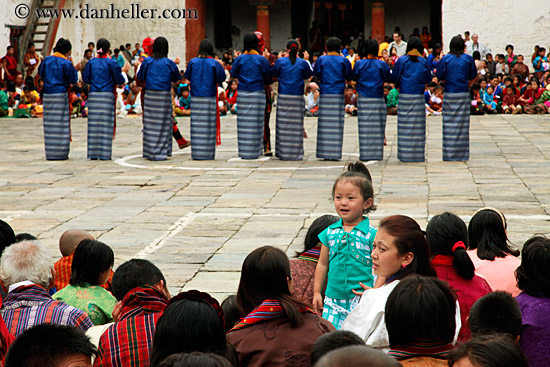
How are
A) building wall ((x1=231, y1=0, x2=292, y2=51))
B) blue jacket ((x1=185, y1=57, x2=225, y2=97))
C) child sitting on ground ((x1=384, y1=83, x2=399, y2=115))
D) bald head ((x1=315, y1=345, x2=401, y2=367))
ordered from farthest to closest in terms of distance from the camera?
building wall ((x1=231, y1=0, x2=292, y2=51))
child sitting on ground ((x1=384, y1=83, x2=399, y2=115))
blue jacket ((x1=185, y1=57, x2=225, y2=97))
bald head ((x1=315, y1=345, x2=401, y2=367))

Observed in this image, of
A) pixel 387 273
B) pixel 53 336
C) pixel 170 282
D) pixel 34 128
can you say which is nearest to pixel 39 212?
pixel 170 282

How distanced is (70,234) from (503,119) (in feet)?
44.2

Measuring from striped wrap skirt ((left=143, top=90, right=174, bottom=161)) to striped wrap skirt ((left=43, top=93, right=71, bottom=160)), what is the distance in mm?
1064

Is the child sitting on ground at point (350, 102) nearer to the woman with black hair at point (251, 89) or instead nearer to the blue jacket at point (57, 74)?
the woman with black hair at point (251, 89)

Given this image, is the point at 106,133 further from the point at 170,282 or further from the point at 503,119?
the point at 503,119

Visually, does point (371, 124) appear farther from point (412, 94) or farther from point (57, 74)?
point (57, 74)

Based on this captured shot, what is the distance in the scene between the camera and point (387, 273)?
3.27m

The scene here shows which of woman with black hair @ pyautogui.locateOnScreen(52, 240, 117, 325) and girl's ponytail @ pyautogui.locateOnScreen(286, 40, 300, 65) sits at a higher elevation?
girl's ponytail @ pyautogui.locateOnScreen(286, 40, 300, 65)

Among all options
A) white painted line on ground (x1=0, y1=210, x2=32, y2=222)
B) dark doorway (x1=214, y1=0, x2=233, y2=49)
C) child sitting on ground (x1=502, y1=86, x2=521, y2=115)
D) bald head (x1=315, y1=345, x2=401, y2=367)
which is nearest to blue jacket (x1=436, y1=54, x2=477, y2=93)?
white painted line on ground (x1=0, y1=210, x2=32, y2=222)

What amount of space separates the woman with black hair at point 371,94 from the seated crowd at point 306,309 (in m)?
6.37

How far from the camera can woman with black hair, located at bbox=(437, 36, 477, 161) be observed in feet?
33.5

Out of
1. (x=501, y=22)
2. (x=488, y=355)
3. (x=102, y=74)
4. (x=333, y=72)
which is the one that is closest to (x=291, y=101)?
(x=333, y=72)

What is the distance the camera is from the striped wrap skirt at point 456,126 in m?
10.4

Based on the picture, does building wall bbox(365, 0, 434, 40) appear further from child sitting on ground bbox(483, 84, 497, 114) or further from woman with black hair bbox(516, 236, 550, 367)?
woman with black hair bbox(516, 236, 550, 367)
